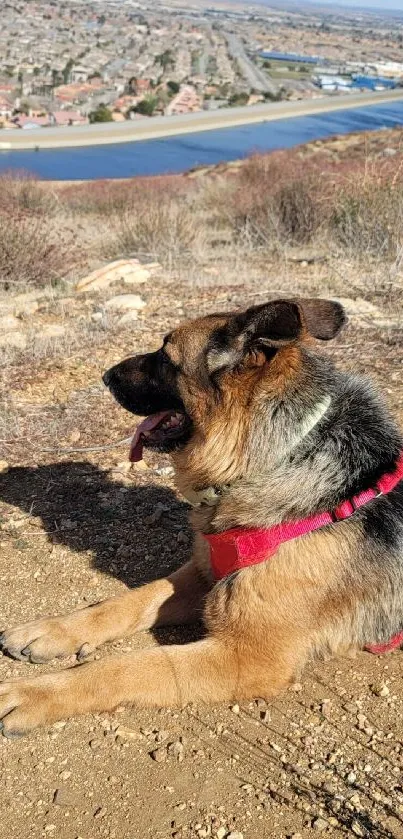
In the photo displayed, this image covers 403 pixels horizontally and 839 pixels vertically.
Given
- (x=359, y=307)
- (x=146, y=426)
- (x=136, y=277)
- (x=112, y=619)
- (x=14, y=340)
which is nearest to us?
(x=112, y=619)

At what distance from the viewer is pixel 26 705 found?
118 inches

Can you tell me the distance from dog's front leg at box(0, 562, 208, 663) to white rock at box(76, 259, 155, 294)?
6473 mm

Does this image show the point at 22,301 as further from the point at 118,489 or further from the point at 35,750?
the point at 35,750

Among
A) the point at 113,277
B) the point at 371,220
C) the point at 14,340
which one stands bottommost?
the point at 113,277

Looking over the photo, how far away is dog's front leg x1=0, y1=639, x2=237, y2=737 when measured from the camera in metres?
3.05

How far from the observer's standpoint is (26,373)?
6.31 meters

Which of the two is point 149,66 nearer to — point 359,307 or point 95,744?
point 359,307

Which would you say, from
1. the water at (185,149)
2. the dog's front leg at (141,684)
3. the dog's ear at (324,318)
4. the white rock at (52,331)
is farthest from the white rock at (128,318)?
the water at (185,149)

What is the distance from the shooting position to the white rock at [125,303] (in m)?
8.24

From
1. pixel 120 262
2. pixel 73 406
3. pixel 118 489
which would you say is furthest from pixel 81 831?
pixel 120 262

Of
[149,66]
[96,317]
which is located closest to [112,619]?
[96,317]

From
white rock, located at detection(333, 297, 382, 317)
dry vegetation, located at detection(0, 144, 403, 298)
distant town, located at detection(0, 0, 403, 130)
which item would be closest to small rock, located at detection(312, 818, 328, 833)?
white rock, located at detection(333, 297, 382, 317)

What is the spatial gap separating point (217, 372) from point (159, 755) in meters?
1.67

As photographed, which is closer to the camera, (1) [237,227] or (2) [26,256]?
(2) [26,256]
